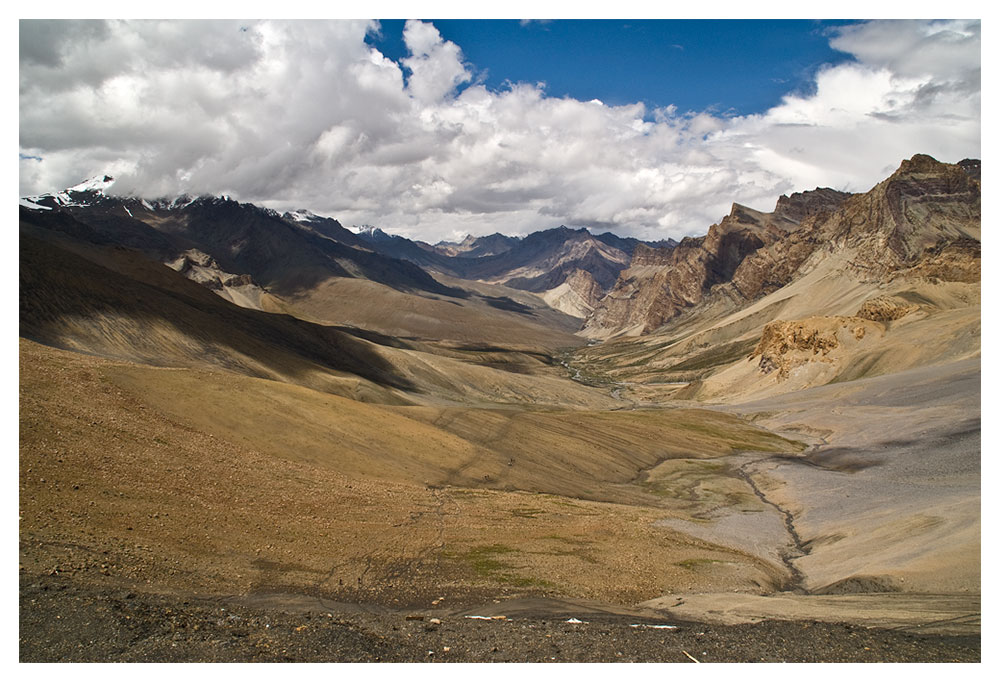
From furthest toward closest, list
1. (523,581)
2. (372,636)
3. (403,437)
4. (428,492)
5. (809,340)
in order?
(809,340)
(403,437)
(428,492)
(523,581)
(372,636)

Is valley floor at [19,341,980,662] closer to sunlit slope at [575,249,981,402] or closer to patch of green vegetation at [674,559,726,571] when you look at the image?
patch of green vegetation at [674,559,726,571]

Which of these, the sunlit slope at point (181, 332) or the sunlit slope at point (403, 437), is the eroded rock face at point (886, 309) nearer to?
the sunlit slope at point (181, 332)

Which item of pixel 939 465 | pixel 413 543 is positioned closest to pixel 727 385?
pixel 939 465

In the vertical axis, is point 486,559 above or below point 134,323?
below

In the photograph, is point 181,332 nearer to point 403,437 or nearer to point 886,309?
point 403,437

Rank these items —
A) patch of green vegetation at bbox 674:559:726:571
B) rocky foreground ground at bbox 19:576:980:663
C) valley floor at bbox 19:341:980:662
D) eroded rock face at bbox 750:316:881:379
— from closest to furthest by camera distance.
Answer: rocky foreground ground at bbox 19:576:980:663, valley floor at bbox 19:341:980:662, patch of green vegetation at bbox 674:559:726:571, eroded rock face at bbox 750:316:881:379

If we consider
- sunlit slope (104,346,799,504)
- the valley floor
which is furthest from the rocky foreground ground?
sunlit slope (104,346,799,504)

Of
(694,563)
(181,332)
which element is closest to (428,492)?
(694,563)

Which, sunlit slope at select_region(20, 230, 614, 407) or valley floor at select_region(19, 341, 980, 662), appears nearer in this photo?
valley floor at select_region(19, 341, 980, 662)

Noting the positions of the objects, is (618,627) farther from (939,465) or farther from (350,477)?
(939,465)

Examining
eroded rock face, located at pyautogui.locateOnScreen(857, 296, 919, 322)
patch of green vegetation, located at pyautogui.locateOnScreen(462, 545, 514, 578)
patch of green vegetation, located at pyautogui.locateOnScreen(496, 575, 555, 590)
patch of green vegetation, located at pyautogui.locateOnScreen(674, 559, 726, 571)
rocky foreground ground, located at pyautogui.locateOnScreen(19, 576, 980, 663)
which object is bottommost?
patch of green vegetation, located at pyautogui.locateOnScreen(462, 545, 514, 578)
